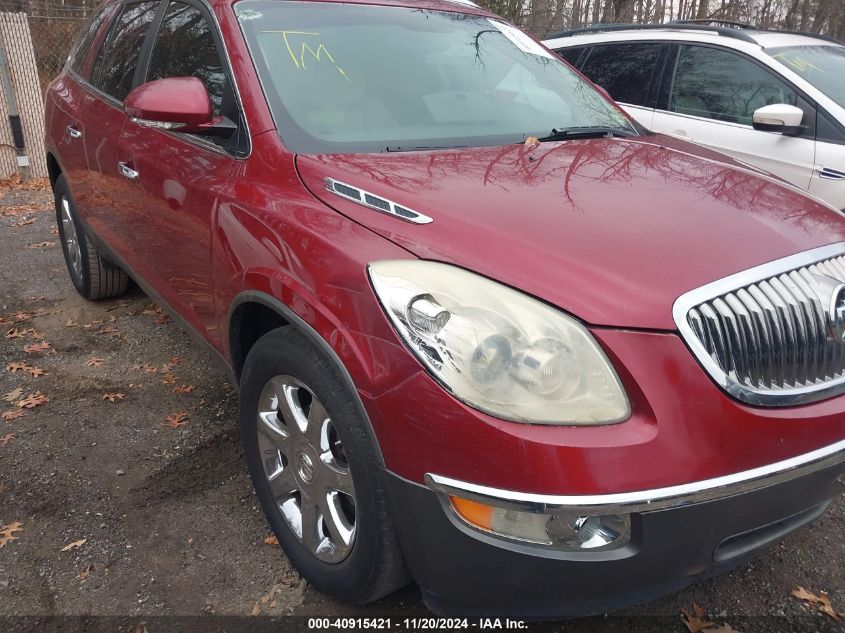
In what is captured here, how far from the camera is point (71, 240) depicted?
4727 mm

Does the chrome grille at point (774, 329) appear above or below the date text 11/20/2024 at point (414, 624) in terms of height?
above

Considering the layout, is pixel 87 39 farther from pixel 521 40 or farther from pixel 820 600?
pixel 820 600

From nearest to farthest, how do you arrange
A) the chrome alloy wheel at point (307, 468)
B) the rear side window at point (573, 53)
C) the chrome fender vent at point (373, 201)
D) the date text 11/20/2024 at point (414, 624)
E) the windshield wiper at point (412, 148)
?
the chrome fender vent at point (373, 201) → the chrome alloy wheel at point (307, 468) → the date text 11/20/2024 at point (414, 624) → the windshield wiper at point (412, 148) → the rear side window at point (573, 53)

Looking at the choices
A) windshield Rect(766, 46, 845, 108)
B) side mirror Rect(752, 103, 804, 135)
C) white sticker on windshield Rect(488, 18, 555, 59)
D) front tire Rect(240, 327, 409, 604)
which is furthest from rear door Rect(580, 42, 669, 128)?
front tire Rect(240, 327, 409, 604)

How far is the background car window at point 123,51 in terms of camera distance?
3449mm

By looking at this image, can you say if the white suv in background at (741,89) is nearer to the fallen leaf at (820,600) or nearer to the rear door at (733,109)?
the rear door at (733,109)

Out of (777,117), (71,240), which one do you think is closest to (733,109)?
(777,117)

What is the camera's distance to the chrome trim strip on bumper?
1486 millimetres

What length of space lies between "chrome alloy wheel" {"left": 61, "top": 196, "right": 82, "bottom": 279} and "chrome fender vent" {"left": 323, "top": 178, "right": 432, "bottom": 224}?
124 inches

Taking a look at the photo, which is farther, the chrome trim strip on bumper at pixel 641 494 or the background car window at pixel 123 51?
the background car window at pixel 123 51

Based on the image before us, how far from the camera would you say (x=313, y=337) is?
185cm

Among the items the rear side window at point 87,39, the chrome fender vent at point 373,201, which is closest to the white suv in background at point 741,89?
the chrome fender vent at point 373,201

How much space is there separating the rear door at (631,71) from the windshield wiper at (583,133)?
9.06 ft

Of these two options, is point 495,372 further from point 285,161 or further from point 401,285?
point 285,161
